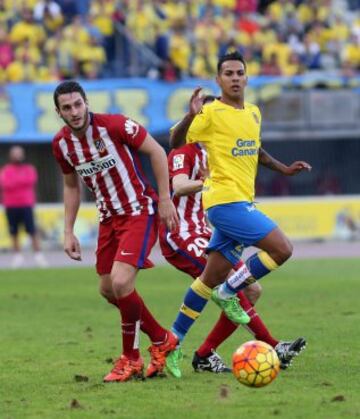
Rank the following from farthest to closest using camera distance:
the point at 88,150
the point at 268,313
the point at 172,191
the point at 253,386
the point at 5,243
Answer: the point at 5,243 < the point at 268,313 < the point at 172,191 < the point at 88,150 < the point at 253,386

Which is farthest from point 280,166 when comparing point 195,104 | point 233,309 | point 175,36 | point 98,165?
point 175,36

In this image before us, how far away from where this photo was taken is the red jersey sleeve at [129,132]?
8.88 meters

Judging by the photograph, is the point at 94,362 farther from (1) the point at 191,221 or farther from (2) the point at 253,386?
(2) the point at 253,386

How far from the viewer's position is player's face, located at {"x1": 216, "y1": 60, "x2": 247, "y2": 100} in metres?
9.27

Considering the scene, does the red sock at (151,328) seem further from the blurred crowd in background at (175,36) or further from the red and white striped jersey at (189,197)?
the blurred crowd in background at (175,36)

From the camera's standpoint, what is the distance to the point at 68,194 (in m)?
9.41

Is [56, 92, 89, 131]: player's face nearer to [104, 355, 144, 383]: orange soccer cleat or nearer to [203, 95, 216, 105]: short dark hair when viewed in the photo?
[203, 95, 216, 105]: short dark hair

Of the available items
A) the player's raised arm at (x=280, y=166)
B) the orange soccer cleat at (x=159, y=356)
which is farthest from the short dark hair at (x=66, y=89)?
the orange soccer cleat at (x=159, y=356)

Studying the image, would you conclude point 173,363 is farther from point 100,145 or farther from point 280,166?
point 280,166

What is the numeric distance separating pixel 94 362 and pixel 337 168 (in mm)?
20899

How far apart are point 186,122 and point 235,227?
877 mm

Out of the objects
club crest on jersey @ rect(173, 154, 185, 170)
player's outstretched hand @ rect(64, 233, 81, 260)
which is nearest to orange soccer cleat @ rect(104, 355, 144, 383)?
player's outstretched hand @ rect(64, 233, 81, 260)

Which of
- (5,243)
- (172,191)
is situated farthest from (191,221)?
(5,243)

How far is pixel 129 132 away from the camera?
8898mm
